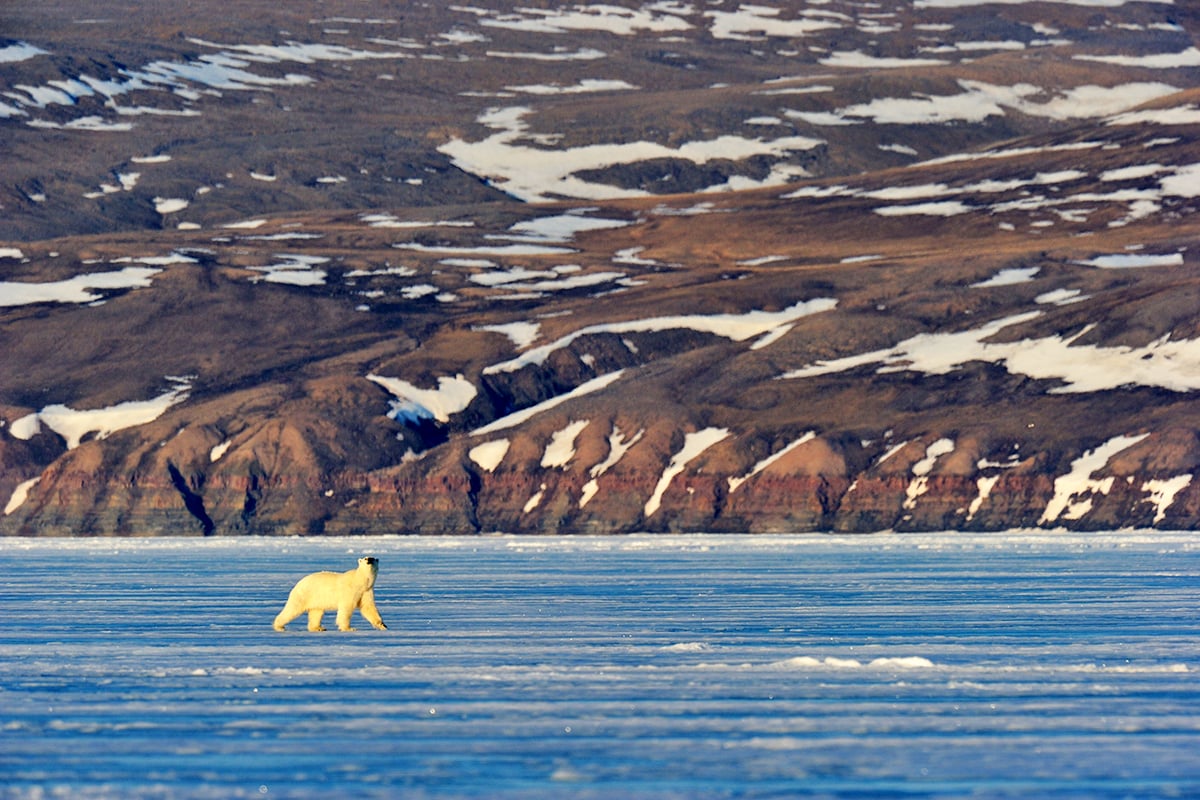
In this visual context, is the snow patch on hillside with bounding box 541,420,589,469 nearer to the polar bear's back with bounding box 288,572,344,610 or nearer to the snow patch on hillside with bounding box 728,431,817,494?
the snow patch on hillside with bounding box 728,431,817,494

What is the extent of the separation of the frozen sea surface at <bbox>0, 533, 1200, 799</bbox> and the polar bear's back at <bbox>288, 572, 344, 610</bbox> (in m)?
0.59

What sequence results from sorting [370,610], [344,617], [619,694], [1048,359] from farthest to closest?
[1048,359], [344,617], [370,610], [619,694]

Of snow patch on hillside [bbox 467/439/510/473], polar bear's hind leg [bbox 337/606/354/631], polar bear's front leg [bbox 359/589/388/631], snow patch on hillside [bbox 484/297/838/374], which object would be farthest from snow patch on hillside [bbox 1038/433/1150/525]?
polar bear's front leg [bbox 359/589/388/631]

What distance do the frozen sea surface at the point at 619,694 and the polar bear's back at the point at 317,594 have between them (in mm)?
586

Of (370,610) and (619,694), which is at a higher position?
(619,694)

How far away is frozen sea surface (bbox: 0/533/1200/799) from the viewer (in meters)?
15.5

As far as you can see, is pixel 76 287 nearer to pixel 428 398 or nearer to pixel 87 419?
pixel 87 419

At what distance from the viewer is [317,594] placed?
28.1 metres

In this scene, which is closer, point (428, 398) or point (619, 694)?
point (619, 694)

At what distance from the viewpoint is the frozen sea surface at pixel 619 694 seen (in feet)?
51.0

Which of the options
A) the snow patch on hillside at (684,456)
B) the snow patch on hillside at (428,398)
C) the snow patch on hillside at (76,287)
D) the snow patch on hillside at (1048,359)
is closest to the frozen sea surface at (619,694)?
the snow patch on hillside at (684,456)

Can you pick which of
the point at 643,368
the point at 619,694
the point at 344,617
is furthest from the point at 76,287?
the point at 619,694

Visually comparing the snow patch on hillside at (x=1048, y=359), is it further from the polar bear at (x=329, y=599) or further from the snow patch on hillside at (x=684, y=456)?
the polar bear at (x=329, y=599)

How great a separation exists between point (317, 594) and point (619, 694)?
887 centimetres
